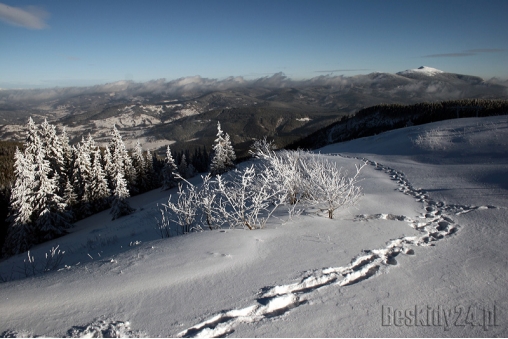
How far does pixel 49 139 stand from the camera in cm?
2991

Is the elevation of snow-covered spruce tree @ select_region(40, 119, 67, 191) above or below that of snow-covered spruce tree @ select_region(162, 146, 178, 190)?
above

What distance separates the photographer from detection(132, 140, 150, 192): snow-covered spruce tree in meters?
45.4

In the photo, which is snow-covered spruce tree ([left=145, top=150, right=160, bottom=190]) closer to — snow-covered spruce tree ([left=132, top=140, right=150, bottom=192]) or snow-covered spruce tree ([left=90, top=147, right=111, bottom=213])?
snow-covered spruce tree ([left=132, top=140, right=150, bottom=192])

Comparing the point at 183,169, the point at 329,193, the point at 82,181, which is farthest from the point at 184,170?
the point at 329,193

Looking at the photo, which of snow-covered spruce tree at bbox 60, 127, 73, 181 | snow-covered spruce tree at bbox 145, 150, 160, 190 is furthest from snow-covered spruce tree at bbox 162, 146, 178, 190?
snow-covered spruce tree at bbox 60, 127, 73, 181

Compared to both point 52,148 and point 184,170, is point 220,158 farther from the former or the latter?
point 52,148

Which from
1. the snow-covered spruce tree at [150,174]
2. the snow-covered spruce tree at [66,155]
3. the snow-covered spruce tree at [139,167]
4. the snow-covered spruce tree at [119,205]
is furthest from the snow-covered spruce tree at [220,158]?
the snow-covered spruce tree at [66,155]

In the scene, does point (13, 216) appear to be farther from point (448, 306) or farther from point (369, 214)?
point (448, 306)

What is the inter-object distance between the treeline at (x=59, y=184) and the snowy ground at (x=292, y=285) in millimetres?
6641

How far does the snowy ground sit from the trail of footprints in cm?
2

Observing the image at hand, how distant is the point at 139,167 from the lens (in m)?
45.7

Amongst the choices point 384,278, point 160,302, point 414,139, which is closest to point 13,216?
point 160,302

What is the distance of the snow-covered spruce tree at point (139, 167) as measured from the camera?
149 ft

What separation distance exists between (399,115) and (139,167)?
6287 cm
